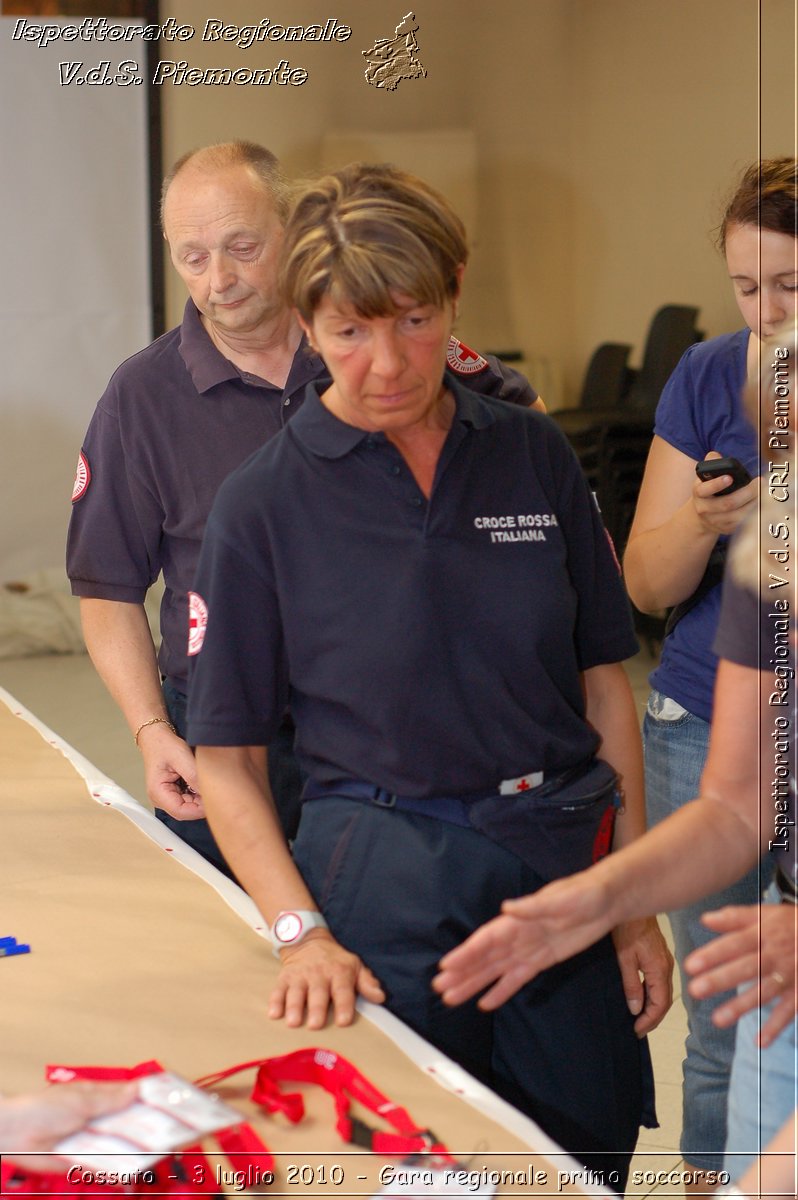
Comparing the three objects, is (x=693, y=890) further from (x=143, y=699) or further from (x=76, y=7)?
(x=76, y=7)

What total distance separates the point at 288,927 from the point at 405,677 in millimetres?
291

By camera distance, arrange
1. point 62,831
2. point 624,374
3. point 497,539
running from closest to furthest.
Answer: point 497,539 → point 62,831 → point 624,374

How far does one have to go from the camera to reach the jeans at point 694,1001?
1830 millimetres

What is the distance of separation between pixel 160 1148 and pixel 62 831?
891 millimetres

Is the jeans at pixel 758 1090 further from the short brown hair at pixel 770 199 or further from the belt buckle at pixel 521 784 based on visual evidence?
the short brown hair at pixel 770 199

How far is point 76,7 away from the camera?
5.93m

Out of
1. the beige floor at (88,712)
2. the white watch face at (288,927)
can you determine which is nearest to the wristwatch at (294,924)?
the white watch face at (288,927)

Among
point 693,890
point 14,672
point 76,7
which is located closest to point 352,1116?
point 693,890

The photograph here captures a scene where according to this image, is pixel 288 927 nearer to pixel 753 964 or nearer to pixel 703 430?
pixel 753 964

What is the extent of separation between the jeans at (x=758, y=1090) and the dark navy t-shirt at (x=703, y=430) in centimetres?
68

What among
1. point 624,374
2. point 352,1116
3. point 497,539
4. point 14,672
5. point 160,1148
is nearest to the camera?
point 160,1148

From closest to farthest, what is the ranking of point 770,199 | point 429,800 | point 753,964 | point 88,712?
point 753,964 < point 429,800 < point 770,199 < point 88,712

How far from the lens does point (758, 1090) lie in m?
1.12

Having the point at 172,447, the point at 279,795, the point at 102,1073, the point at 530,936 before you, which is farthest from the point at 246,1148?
the point at 172,447
